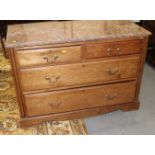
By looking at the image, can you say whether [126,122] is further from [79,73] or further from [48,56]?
[48,56]

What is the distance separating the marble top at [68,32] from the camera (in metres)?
1.62

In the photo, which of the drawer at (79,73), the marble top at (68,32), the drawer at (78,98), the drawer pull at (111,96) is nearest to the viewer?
the marble top at (68,32)

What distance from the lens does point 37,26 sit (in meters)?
1.93

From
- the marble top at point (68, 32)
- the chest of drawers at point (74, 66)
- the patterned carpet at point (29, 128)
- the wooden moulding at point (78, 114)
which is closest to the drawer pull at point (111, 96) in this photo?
the chest of drawers at point (74, 66)

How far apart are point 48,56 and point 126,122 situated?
99 cm

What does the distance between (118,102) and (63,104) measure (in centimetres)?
56

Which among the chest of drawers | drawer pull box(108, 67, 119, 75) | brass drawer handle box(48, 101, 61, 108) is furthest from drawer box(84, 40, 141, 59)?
brass drawer handle box(48, 101, 61, 108)

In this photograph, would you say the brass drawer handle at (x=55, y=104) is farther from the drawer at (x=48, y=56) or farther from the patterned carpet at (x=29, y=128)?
the drawer at (x=48, y=56)

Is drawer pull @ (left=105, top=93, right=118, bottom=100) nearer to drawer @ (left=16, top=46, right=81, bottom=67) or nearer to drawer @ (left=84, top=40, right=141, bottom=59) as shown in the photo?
drawer @ (left=84, top=40, right=141, bottom=59)

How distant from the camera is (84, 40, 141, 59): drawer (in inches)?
68.2

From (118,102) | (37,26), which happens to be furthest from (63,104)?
(37,26)

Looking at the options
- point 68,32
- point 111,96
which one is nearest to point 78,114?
point 111,96
